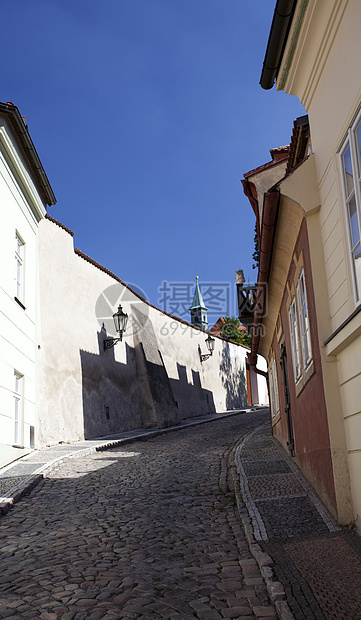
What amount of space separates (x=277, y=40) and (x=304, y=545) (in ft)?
14.9

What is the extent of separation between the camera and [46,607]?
12.3ft

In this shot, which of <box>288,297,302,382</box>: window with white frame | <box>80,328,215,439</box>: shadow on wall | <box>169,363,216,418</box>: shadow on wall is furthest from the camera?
<box>169,363,216,418</box>: shadow on wall

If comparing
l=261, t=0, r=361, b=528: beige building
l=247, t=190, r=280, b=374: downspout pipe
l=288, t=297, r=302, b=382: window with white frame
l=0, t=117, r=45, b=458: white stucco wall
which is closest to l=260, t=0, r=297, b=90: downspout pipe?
l=261, t=0, r=361, b=528: beige building

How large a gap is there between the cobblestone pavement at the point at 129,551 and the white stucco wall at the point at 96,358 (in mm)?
5781

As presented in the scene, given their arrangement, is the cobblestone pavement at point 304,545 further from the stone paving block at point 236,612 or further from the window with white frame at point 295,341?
the window with white frame at point 295,341

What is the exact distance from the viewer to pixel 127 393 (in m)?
20.1

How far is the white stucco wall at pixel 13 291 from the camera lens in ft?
33.2

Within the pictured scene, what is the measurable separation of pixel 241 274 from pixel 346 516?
34.1 feet

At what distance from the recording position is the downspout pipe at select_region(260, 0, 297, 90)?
4809mm

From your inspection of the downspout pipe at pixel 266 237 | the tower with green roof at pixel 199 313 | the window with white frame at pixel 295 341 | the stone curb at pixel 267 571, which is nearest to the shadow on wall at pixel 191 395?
the downspout pipe at pixel 266 237

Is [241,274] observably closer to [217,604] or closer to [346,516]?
[346,516]

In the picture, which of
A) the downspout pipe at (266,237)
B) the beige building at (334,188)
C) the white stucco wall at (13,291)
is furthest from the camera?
the white stucco wall at (13,291)

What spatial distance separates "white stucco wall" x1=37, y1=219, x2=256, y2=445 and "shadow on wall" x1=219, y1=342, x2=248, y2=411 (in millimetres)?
6371

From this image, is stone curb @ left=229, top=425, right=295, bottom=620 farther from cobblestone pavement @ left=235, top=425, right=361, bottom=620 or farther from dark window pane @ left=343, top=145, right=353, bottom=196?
dark window pane @ left=343, top=145, right=353, bottom=196
